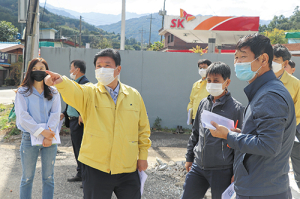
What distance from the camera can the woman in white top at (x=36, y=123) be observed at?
3.04 m

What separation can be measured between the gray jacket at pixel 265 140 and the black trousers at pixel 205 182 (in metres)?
0.79

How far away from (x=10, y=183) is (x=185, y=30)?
1143 cm

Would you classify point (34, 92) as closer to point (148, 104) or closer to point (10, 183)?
point (10, 183)

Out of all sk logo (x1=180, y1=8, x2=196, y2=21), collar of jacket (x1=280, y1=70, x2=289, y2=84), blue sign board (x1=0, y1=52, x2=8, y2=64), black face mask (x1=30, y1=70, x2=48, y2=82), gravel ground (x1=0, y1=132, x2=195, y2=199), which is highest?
sk logo (x1=180, y1=8, x2=196, y2=21)

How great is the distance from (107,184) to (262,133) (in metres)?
1.48

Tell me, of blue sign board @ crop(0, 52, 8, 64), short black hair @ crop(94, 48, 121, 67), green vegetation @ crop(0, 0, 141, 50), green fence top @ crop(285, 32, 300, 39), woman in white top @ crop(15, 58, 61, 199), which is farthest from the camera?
green vegetation @ crop(0, 0, 141, 50)

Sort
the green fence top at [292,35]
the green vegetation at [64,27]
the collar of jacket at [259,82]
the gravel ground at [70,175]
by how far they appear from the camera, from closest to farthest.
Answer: the collar of jacket at [259,82], the gravel ground at [70,175], the green fence top at [292,35], the green vegetation at [64,27]

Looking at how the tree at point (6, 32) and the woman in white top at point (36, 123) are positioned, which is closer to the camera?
the woman in white top at point (36, 123)

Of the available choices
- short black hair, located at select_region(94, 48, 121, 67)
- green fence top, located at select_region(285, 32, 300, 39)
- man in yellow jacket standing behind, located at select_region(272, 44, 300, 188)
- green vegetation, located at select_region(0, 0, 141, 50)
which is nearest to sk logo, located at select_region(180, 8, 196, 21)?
man in yellow jacket standing behind, located at select_region(272, 44, 300, 188)

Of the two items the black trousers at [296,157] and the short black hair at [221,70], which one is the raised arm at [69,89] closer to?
the short black hair at [221,70]

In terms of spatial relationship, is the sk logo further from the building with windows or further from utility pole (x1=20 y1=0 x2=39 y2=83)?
the building with windows

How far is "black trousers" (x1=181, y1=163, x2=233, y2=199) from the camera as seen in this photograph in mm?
2578

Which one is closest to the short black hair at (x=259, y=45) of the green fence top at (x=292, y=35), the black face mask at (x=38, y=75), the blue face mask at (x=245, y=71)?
the blue face mask at (x=245, y=71)

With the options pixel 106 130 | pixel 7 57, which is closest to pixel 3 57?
pixel 7 57
